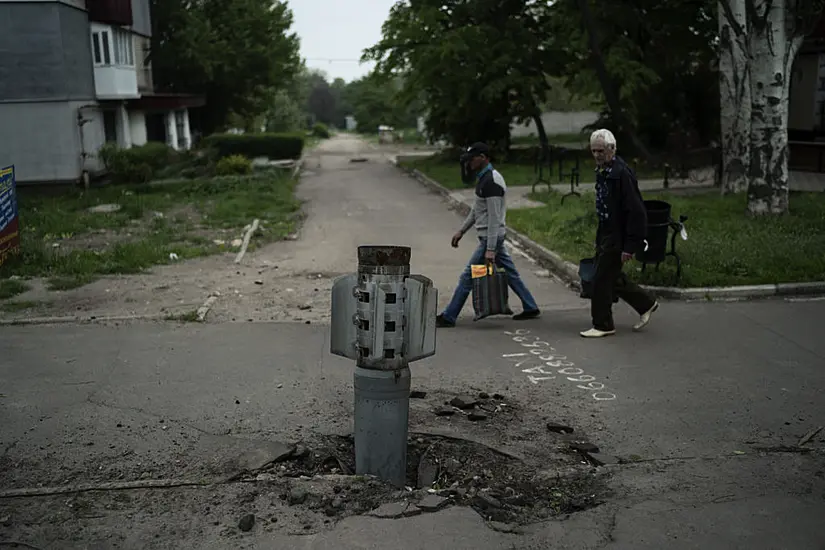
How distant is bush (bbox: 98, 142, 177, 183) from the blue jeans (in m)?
20.7

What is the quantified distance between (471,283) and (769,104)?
818 cm

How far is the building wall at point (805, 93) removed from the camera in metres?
25.1

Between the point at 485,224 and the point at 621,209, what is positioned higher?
the point at 621,209

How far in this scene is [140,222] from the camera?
18.7 m

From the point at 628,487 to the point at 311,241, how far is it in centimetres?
1181

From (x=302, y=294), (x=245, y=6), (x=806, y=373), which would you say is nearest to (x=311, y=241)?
(x=302, y=294)

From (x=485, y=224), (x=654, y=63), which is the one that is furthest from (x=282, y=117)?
(x=485, y=224)

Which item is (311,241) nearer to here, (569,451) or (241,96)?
(569,451)

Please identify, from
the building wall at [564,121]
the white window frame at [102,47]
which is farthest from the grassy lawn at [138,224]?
the building wall at [564,121]

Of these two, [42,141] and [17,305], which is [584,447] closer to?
[17,305]

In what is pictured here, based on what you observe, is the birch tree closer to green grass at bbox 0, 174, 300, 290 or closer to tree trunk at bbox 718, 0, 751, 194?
tree trunk at bbox 718, 0, 751, 194

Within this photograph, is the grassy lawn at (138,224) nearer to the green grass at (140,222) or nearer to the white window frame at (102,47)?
the green grass at (140,222)

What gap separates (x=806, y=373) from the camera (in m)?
7.29

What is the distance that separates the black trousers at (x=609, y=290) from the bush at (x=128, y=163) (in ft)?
71.4
